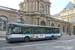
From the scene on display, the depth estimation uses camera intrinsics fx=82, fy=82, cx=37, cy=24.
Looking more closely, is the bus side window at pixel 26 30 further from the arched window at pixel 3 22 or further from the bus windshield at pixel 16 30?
the arched window at pixel 3 22

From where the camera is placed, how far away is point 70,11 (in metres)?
→ 51.0

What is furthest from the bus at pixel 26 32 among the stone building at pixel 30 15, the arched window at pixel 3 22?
the arched window at pixel 3 22

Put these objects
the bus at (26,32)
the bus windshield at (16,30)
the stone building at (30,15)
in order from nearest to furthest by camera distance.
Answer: the bus at (26,32) → the bus windshield at (16,30) → the stone building at (30,15)

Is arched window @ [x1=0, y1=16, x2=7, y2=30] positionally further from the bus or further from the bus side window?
the bus side window

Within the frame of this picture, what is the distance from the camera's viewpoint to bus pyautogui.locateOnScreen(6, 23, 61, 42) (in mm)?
12722

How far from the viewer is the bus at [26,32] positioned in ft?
41.7

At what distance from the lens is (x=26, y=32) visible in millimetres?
14297

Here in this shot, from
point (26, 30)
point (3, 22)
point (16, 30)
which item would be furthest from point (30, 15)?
point (16, 30)

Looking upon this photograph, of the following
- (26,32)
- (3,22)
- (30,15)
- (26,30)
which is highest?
(30,15)

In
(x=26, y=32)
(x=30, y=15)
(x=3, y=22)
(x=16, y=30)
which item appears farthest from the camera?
(x=30, y=15)

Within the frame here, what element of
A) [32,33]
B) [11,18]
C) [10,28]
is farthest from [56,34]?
[11,18]

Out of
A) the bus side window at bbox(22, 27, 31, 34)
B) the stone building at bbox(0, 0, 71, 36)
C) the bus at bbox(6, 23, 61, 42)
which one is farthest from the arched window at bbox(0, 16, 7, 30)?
the bus side window at bbox(22, 27, 31, 34)

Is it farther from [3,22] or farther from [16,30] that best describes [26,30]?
[3,22]

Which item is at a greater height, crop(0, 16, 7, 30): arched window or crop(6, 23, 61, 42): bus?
crop(0, 16, 7, 30): arched window
